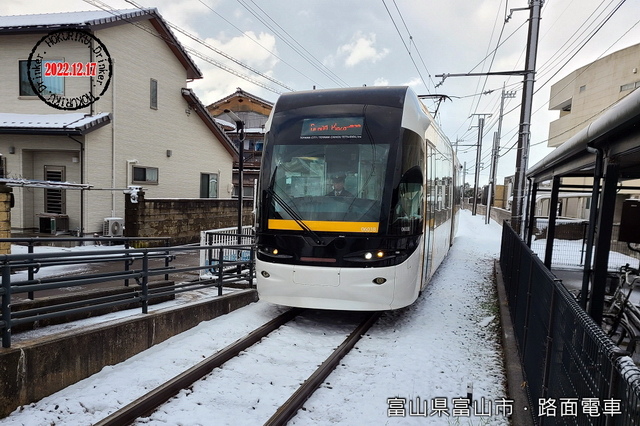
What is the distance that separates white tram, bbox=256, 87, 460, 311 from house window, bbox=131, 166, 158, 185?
11538 mm

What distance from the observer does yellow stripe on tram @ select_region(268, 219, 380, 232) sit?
5.88 metres

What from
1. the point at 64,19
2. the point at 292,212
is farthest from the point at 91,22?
the point at 292,212

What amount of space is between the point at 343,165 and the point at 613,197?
3.42m

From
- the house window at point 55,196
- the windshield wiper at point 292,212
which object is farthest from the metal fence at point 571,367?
the house window at point 55,196

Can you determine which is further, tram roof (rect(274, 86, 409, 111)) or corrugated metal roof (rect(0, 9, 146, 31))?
corrugated metal roof (rect(0, 9, 146, 31))

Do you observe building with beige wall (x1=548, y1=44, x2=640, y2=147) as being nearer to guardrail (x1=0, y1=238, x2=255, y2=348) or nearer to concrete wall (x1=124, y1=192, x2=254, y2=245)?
concrete wall (x1=124, y1=192, x2=254, y2=245)

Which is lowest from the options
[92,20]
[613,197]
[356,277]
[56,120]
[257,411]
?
[257,411]

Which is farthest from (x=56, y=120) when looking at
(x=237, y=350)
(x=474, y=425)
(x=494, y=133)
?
(x=494, y=133)

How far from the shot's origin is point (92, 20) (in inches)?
540

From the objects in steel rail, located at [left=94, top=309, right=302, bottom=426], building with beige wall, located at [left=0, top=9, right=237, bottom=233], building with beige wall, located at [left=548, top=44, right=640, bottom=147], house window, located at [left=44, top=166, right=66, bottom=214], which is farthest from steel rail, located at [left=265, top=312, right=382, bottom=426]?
building with beige wall, located at [left=548, top=44, right=640, bottom=147]

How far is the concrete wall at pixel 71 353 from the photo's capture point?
3652 millimetres

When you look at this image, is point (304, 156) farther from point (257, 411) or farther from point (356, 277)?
point (257, 411)

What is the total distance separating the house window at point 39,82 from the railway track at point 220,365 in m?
13.3

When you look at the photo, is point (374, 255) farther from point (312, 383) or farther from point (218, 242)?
point (218, 242)
